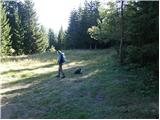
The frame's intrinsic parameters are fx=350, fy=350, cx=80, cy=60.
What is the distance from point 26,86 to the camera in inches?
856

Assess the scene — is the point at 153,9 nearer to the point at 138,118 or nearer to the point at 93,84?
the point at 93,84

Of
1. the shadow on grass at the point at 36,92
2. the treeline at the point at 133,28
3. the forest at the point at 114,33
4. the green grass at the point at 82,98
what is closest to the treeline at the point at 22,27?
the forest at the point at 114,33

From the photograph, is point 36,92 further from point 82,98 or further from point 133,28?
point 133,28

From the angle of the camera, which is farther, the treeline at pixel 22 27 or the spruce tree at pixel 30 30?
the spruce tree at pixel 30 30

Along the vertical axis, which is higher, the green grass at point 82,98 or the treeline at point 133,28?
the treeline at point 133,28

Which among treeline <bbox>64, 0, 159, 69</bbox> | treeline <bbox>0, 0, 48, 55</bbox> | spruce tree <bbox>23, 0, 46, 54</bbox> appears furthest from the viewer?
spruce tree <bbox>23, 0, 46, 54</bbox>

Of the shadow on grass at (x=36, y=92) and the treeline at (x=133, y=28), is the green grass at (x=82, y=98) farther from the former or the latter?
the treeline at (x=133, y=28)

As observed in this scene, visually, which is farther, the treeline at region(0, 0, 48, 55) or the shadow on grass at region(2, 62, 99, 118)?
the treeline at region(0, 0, 48, 55)

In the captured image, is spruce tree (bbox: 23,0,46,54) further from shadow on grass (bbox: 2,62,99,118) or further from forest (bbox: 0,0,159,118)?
shadow on grass (bbox: 2,62,99,118)

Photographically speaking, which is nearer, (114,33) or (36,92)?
(36,92)

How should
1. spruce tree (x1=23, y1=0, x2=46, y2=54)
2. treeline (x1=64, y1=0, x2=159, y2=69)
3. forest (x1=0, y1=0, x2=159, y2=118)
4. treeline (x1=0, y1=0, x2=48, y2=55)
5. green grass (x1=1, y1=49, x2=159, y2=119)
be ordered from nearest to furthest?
green grass (x1=1, y1=49, x2=159, y2=119) < treeline (x1=64, y1=0, x2=159, y2=69) < forest (x1=0, y1=0, x2=159, y2=118) < treeline (x1=0, y1=0, x2=48, y2=55) < spruce tree (x1=23, y1=0, x2=46, y2=54)

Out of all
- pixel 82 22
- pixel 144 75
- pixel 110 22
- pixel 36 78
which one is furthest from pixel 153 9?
pixel 82 22

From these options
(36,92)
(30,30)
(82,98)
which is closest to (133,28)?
(82,98)

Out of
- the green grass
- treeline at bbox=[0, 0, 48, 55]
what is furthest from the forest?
the green grass
